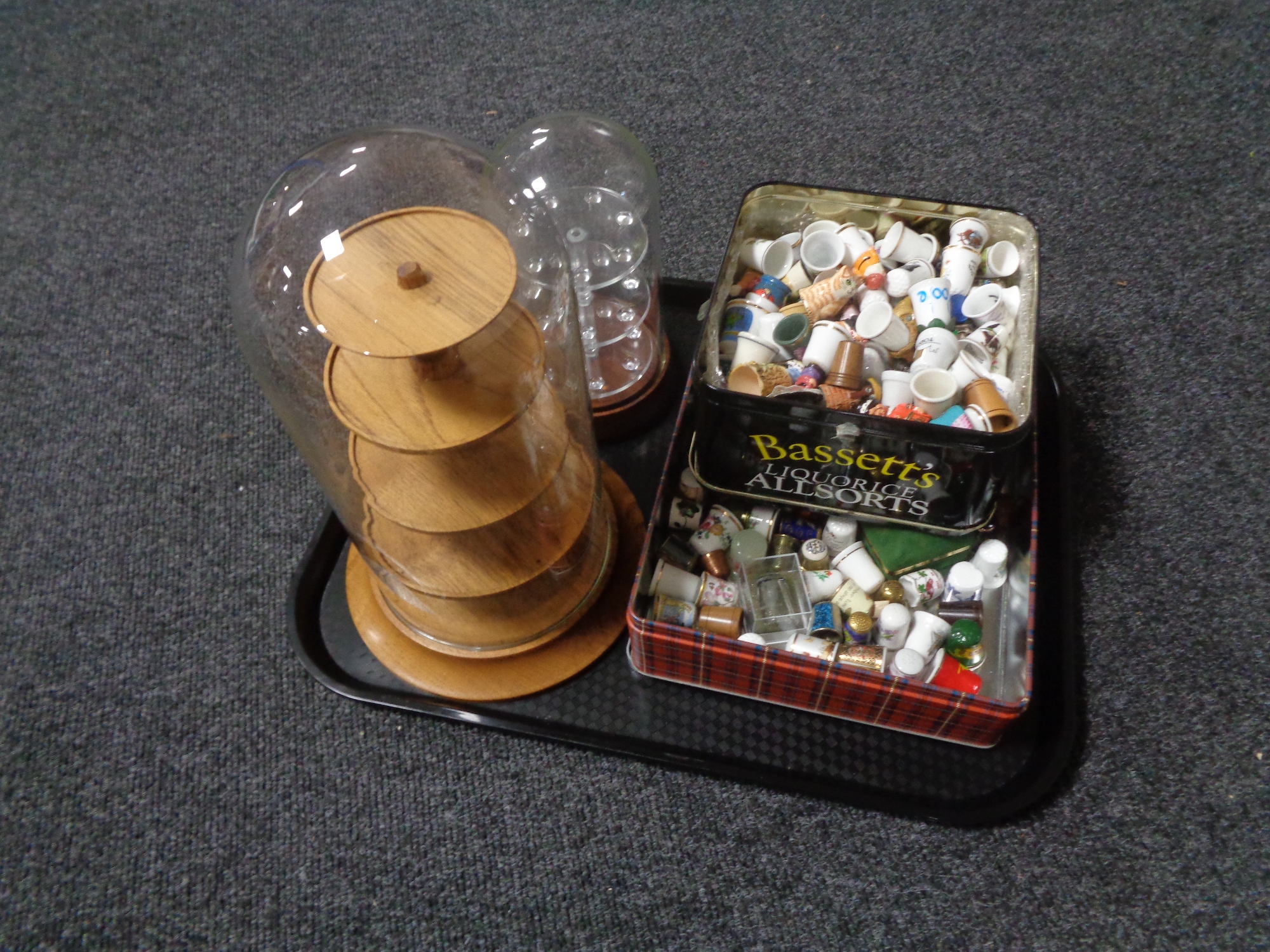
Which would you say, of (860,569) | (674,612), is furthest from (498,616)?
(860,569)

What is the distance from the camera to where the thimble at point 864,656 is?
2.98 feet

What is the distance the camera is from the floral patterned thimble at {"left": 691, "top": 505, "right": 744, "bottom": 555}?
100cm

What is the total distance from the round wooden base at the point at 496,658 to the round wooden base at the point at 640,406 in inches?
7.3

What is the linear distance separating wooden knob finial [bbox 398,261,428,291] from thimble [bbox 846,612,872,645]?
0.55 m

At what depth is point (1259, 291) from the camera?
52.7 inches

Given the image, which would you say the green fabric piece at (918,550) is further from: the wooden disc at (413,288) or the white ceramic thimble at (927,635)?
the wooden disc at (413,288)

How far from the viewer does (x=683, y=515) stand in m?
1.02

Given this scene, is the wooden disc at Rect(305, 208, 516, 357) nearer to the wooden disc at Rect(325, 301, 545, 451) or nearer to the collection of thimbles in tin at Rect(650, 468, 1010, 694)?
the wooden disc at Rect(325, 301, 545, 451)

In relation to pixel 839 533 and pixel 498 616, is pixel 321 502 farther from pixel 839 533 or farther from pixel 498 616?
pixel 839 533

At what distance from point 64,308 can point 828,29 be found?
1.49 meters

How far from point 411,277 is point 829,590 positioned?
556mm

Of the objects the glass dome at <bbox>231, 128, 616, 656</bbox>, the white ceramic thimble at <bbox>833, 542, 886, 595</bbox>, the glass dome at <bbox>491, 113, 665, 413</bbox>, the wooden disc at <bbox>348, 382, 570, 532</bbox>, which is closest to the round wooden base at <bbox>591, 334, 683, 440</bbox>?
the glass dome at <bbox>491, 113, 665, 413</bbox>

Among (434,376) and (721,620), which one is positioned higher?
(434,376)

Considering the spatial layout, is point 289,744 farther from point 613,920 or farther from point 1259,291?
point 1259,291
